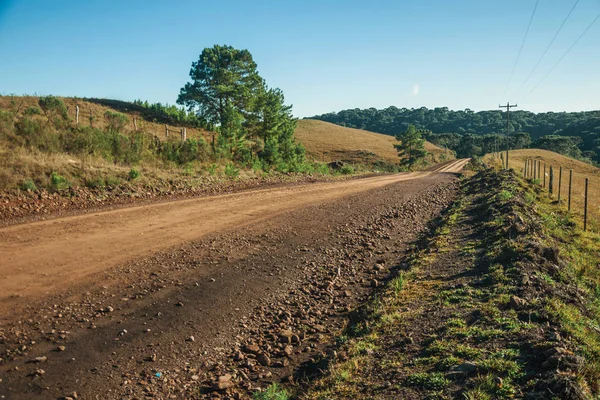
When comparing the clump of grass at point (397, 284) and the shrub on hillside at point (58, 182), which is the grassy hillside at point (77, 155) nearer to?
the shrub on hillside at point (58, 182)

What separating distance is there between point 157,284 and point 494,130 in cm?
18292

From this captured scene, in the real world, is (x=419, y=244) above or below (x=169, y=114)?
below

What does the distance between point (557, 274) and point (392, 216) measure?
692 cm

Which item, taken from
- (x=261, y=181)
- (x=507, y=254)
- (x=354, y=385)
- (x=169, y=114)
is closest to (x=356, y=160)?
(x=169, y=114)

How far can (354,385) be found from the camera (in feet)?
14.3

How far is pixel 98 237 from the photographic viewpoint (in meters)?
9.37

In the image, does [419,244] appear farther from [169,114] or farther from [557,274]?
[169,114]

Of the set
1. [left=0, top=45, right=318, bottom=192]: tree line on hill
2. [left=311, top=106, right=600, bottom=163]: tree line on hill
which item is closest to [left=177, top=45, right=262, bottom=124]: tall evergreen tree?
[left=0, top=45, right=318, bottom=192]: tree line on hill

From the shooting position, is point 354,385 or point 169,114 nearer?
point 354,385

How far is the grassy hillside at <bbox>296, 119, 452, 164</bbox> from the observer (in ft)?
235

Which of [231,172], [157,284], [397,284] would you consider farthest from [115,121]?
[397,284]

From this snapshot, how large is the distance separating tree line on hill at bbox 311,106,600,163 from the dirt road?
322 ft

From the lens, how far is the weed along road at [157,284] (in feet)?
15.5

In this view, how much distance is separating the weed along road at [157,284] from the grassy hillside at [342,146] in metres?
51.6
